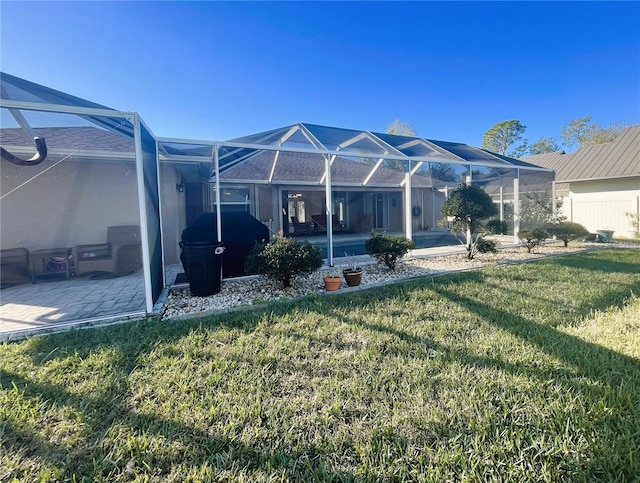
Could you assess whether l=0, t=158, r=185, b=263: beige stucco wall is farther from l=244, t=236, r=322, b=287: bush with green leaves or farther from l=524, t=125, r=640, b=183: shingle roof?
l=524, t=125, r=640, b=183: shingle roof

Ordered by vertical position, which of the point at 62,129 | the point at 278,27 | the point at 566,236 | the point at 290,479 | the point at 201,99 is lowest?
the point at 290,479

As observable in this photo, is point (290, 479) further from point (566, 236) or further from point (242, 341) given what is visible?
point (566, 236)

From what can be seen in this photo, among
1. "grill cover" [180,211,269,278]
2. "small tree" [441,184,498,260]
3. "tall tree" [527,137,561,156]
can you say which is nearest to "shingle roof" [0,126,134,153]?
"grill cover" [180,211,269,278]

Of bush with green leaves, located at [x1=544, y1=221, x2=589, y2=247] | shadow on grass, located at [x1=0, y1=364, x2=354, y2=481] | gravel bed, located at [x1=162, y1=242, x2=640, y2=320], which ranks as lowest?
shadow on grass, located at [x1=0, y1=364, x2=354, y2=481]

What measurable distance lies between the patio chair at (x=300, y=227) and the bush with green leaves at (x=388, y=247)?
4745mm

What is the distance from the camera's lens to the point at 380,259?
712 cm

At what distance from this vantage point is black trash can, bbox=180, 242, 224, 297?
5320 mm

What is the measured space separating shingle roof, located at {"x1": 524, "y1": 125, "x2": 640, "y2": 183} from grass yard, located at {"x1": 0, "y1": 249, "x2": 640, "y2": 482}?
14.0 meters

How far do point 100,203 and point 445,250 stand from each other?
33.2ft

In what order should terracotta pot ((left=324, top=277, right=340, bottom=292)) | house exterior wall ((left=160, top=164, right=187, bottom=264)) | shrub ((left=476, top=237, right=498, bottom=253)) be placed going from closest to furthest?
terracotta pot ((left=324, top=277, right=340, bottom=292)) < house exterior wall ((left=160, top=164, right=187, bottom=264)) < shrub ((left=476, top=237, right=498, bottom=253))

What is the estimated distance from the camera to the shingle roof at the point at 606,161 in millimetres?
13781

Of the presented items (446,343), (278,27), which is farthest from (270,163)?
(446,343)

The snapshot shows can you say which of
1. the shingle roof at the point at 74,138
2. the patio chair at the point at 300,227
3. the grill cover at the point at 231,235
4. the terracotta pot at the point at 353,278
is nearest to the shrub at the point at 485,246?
the terracotta pot at the point at 353,278

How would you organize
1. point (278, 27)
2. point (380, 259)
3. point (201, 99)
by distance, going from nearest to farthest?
point (380, 259) → point (278, 27) → point (201, 99)
